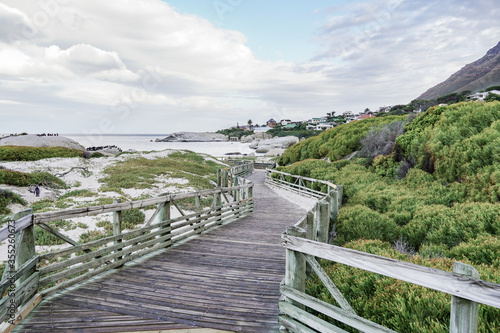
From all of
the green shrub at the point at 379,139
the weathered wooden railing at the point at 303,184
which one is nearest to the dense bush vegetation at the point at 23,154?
the weathered wooden railing at the point at 303,184

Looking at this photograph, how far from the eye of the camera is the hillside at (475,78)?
7499 cm

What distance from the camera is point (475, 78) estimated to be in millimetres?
90125

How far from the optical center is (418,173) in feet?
34.7

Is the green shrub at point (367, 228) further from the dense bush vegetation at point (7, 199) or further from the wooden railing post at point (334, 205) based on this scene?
the dense bush vegetation at point (7, 199)

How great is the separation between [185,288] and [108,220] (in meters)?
8.19

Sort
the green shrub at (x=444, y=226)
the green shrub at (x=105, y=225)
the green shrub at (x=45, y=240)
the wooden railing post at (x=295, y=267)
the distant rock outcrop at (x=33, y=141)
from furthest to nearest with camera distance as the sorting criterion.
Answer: the distant rock outcrop at (x=33, y=141), the green shrub at (x=105, y=225), the green shrub at (x=45, y=240), the green shrub at (x=444, y=226), the wooden railing post at (x=295, y=267)

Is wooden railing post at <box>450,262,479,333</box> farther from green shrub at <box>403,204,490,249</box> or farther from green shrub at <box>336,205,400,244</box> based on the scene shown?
green shrub at <box>336,205,400,244</box>

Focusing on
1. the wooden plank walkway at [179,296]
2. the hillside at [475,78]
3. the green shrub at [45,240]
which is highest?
the hillside at [475,78]

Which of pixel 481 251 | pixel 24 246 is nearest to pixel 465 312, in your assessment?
pixel 481 251

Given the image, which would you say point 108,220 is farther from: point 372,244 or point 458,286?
point 458,286

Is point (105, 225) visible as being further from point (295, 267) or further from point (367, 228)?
point (295, 267)

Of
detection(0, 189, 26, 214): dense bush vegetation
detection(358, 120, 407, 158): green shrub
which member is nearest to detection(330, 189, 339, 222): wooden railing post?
detection(358, 120, 407, 158): green shrub

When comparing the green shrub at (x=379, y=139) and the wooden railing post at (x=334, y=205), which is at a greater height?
the green shrub at (x=379, y=139)

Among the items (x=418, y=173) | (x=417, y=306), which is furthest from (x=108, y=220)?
(x=418, y=173)
